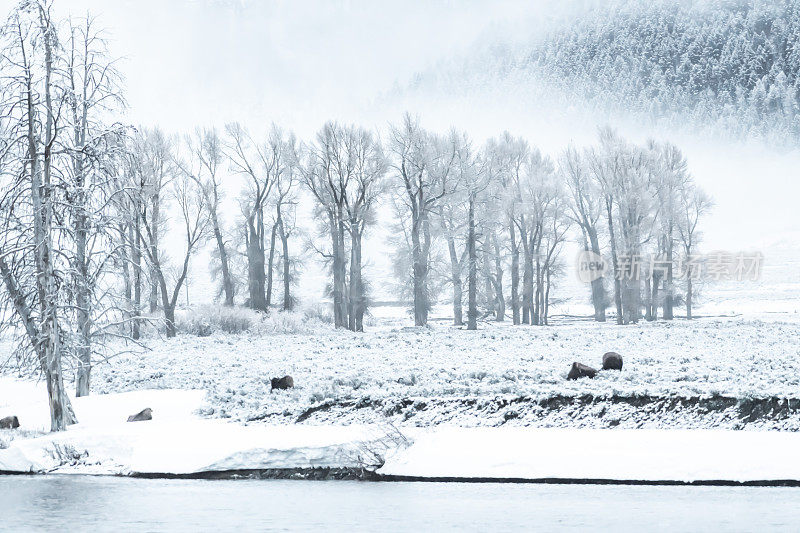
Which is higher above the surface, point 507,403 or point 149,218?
point 149,218

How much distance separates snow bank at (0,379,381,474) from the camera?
1641cm

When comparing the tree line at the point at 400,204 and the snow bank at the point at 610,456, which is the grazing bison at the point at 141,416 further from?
the snow bank at the point at 610,456

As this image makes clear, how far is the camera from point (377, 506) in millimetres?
13422

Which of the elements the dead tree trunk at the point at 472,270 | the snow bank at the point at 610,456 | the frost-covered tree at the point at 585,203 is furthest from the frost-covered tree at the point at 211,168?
the snow bank at the point at 610,456

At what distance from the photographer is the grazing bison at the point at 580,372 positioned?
2303 centimetres

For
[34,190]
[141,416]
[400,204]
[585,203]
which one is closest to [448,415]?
[141,416]

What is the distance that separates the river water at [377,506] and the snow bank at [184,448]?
0.63 metres

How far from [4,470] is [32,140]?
643 cm

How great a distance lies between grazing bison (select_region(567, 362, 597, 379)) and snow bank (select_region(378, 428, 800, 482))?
5730mm

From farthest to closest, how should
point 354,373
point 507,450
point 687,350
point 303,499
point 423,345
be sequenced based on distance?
1. point 423,345
2. point 687,350
3. point 354,373
4. point 507,450
5. point 303,499

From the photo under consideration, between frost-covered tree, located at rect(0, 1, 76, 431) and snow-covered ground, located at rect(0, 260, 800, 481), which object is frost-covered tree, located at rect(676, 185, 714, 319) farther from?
frost-covered tree, located at rect(0, 1, 76, 431)

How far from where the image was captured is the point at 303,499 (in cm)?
1402

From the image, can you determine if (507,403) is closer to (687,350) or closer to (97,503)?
(97,503)

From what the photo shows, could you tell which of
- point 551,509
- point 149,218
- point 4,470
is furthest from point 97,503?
point 149,218
